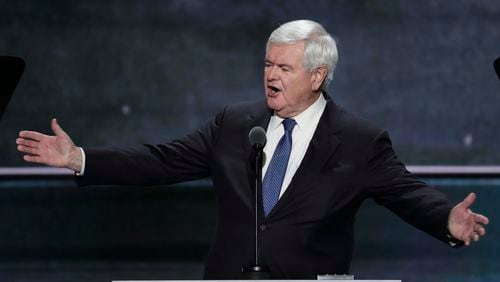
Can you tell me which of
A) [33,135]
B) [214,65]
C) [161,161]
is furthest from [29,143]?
[214,65]

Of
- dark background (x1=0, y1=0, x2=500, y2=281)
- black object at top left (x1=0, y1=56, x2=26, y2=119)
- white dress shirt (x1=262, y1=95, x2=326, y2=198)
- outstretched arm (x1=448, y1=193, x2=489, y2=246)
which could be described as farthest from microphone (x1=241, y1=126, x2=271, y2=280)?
dark background (x1=0, y1=0, x2=500, y2=281)

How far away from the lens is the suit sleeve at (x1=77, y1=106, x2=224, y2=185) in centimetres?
309

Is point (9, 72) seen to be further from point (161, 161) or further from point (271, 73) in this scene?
point (271, 73)

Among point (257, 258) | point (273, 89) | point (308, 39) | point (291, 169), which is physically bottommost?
point (257, 258)

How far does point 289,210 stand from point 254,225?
0.10 m

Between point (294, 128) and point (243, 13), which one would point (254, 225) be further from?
point (243, 13)

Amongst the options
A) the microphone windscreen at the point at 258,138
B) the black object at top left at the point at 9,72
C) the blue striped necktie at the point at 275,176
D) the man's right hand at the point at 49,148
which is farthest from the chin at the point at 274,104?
the black object at top left at the point at 9,72

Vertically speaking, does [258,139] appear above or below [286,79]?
below

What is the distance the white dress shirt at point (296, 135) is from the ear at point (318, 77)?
53 millimetres

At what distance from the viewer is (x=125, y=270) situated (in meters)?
5.06

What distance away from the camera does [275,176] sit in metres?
3.01

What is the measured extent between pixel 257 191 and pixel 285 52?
1.24 ft

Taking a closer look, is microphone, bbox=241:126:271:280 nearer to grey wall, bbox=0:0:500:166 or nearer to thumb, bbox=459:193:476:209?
thumb, bbox=459:193:476:209

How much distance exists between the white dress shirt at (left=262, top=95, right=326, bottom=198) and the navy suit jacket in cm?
3
